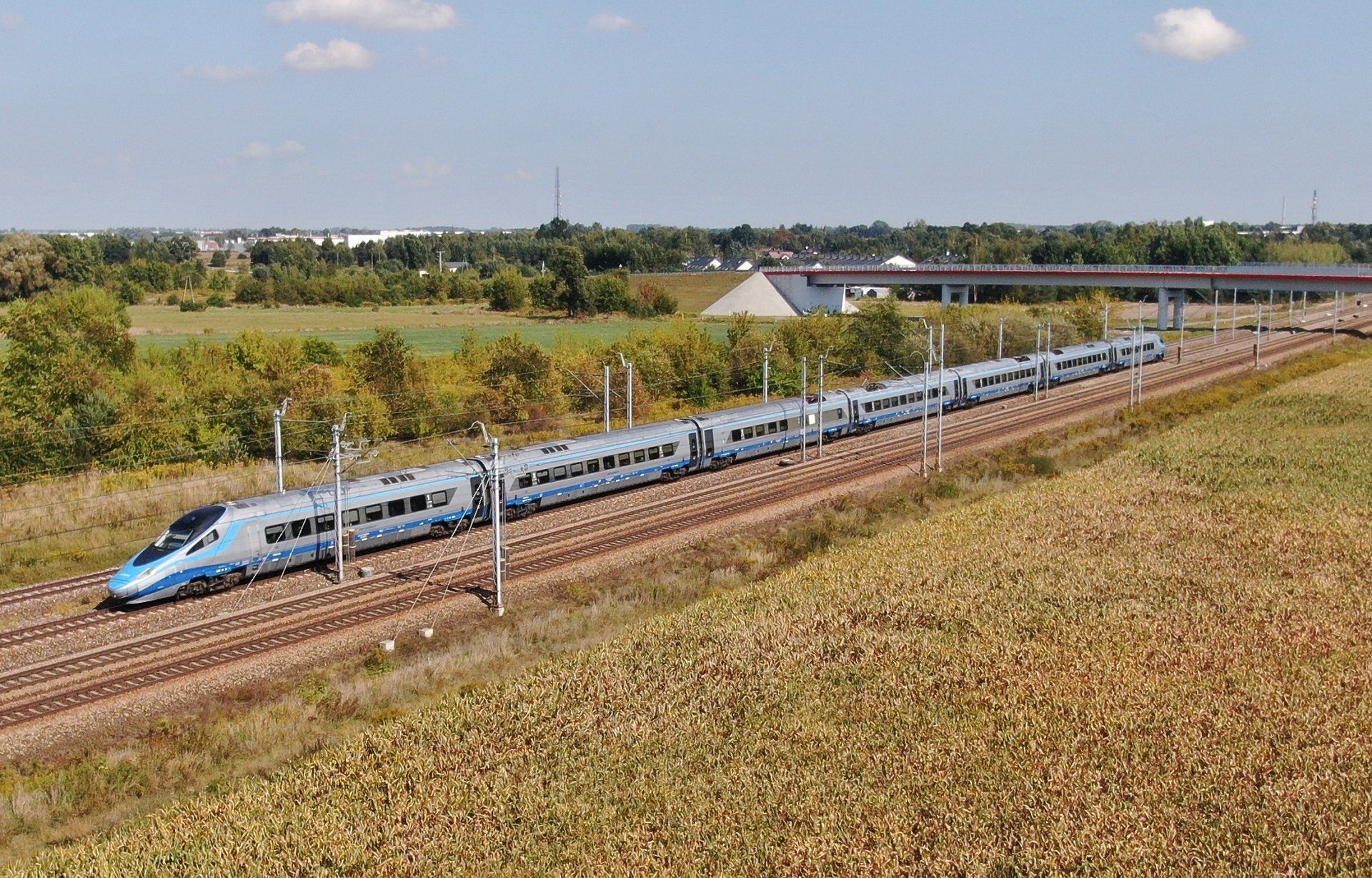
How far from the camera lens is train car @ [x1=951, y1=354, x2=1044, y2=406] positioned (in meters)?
67.4

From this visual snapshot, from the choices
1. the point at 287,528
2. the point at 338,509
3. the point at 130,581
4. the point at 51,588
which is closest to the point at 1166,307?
the point at 338,509

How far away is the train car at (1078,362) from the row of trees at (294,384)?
28.3ft

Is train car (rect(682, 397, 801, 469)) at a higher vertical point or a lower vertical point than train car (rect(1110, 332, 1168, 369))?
lower

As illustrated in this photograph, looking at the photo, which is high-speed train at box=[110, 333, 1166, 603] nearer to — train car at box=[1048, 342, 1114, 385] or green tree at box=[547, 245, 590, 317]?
train car at box=[1048, 342, 1114, 385]

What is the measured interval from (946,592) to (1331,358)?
71305 mm

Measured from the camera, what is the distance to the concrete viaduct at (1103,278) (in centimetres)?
10375

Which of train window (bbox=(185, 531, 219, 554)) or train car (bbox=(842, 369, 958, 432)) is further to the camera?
train car (bbox=(842, 369, 958, 432))

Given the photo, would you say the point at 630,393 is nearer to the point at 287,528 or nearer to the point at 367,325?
the point at 287,528

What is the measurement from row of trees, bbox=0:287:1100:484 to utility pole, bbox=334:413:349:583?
43.4ft

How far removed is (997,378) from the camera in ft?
231

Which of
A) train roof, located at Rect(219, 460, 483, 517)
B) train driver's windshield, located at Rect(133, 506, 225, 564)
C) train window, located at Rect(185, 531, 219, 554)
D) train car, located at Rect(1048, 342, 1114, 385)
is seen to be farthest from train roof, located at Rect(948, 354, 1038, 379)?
train window, located at Rect(185, 531, 219, 554)

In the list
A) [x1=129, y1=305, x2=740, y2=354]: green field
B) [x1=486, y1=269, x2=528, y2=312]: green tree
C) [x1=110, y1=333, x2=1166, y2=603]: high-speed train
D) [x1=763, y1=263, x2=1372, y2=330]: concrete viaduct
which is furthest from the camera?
[x1=486, y1=269, x2=528, y2=312]: green tree

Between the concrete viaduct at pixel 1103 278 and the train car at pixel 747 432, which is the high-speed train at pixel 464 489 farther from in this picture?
Answer: the concrete viaduct at pixel 1103 278

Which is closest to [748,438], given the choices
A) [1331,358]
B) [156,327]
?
[1331,358]
